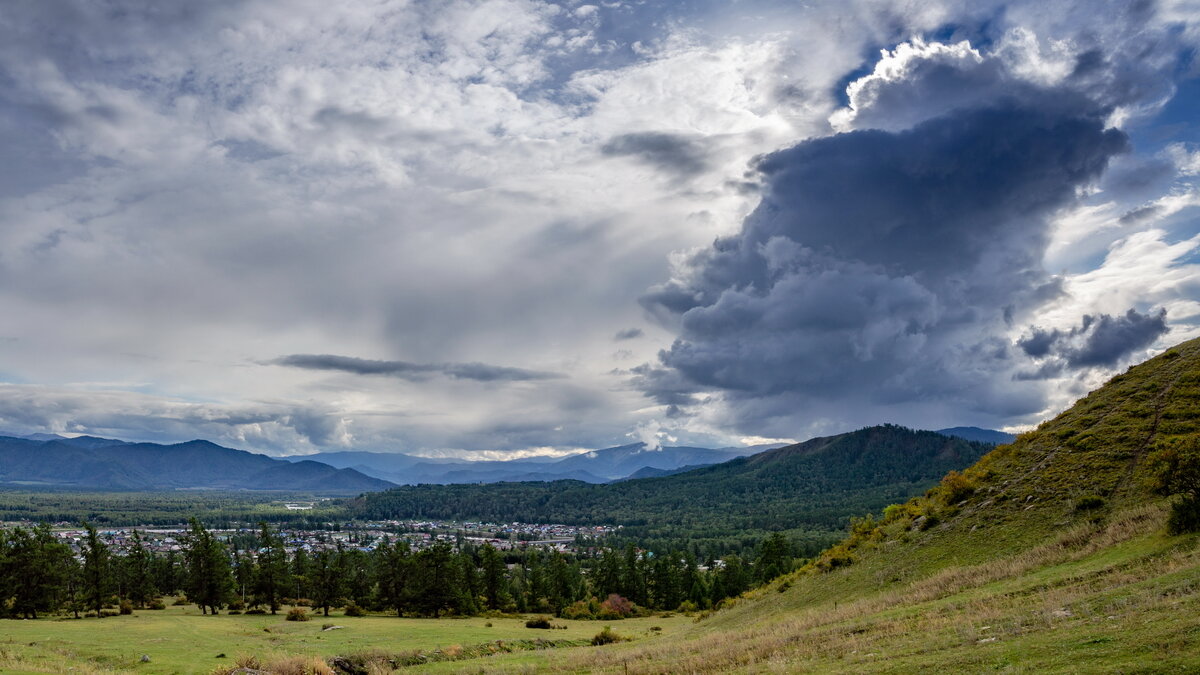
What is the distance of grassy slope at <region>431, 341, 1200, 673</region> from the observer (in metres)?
15.0

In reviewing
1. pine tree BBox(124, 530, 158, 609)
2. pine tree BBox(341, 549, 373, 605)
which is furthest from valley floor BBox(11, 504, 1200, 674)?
pine tree BBox(124, 530, 158, 609)

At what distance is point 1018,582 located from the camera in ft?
78.7

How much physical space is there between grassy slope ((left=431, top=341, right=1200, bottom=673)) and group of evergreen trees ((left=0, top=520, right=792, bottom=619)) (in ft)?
149

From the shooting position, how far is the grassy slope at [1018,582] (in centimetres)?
1505

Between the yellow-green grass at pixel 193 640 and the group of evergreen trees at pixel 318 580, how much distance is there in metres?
18.7

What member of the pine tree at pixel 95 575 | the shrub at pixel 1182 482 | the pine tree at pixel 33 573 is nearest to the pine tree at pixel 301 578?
the pine tree at pixel 95 575

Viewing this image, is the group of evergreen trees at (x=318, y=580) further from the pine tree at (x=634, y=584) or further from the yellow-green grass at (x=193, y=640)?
the yellow-green grass at (x=193, y=640)

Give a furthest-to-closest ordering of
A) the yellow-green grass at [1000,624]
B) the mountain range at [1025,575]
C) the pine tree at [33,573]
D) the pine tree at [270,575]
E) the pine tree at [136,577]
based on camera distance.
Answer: the pine tree at [136,577] → the pine tree at [270,575] → the pine tree at [33,573] → the mountain range at [1025,575] → the yellow-green grass at [1000,624]

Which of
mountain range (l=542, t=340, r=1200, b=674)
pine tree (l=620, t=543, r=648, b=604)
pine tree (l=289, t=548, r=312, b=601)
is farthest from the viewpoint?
pine tree (l=620, t=543, r=648, b=604)

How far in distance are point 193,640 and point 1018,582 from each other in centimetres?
4430

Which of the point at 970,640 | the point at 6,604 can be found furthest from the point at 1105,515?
the point at 6,604

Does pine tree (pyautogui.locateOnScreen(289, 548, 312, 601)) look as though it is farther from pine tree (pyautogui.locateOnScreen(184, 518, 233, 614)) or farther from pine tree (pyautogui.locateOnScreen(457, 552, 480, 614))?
pine tree (pyautogui.locateOnScreen(457, 552, 480, 614))

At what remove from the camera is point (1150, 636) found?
1320cm

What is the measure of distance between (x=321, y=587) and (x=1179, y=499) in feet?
271
